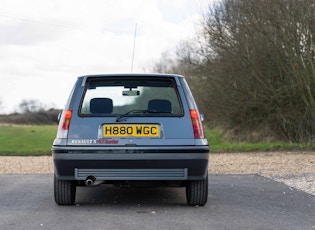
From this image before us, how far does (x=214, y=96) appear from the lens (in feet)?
78.6

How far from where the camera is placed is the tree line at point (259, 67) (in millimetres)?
20594

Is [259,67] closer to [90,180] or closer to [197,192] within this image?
[197,192]

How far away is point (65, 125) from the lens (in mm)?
6859

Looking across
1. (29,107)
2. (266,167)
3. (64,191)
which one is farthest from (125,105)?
(29,107)

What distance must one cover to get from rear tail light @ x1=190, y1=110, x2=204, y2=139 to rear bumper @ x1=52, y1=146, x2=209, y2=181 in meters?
0.16

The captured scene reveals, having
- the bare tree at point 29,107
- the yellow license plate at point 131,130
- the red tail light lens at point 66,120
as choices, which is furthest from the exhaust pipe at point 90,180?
the bare tree at point 29,107

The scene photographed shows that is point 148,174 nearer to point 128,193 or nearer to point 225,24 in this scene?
point 128,193

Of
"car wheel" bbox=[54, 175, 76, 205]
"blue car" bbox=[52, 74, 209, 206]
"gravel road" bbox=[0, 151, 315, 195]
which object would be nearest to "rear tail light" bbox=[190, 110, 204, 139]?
"blue car" bbox=[52, 74, 209, 206]

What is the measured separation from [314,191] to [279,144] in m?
12.5

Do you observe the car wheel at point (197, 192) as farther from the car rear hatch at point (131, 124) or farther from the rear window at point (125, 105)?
the rear window at point (125, 105)

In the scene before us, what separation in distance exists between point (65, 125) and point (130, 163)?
2.96 feet

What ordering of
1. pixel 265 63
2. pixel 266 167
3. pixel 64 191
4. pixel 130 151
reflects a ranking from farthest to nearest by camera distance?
1. pixel 265 63
2. pixel 266 167
3. pixel 64 191
4. pixel 130 151

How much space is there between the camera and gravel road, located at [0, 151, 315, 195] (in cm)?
1135

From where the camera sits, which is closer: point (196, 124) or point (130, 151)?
point (130, 151)
